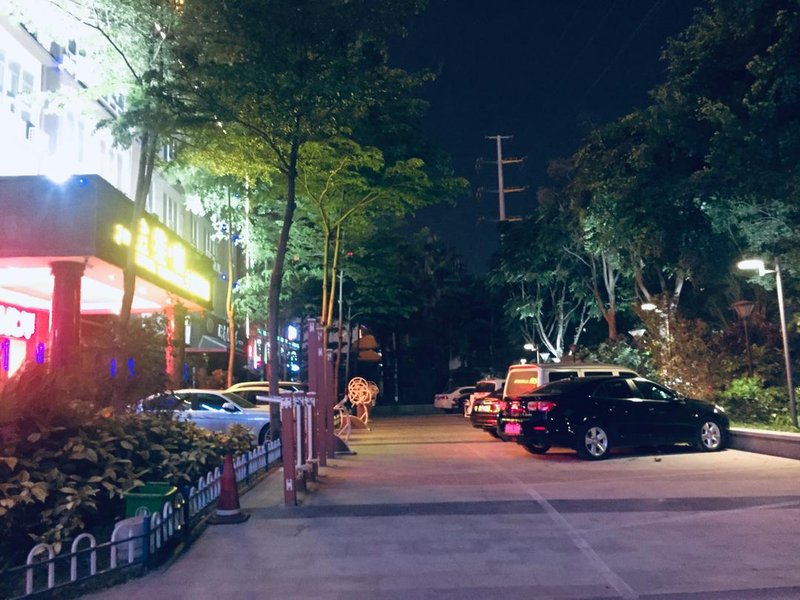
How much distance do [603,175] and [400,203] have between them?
555 cm

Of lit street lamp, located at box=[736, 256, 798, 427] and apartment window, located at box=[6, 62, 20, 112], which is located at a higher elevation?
apartment window, located at box=[6, 62, 20, 112]

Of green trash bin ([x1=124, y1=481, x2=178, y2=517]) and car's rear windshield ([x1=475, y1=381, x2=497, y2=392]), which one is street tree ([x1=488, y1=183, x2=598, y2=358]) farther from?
green trash bin ([x1=124, y1=481, x2=178, y2=517])

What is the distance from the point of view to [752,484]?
10.5 meters

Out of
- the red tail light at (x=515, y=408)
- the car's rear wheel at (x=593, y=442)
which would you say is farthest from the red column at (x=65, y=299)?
the car's rear wheel at (x=593, y=442)

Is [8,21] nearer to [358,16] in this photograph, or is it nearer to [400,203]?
[358,16]

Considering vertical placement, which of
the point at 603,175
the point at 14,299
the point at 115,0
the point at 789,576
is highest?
the point at 115,0

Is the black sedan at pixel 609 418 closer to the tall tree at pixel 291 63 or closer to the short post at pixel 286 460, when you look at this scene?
the tall tree at pixel 291 63

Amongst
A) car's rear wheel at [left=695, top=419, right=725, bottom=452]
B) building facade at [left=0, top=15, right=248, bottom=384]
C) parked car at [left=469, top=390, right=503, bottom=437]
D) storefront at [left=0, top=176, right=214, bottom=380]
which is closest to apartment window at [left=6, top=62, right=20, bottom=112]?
building facade at [left=0, top=15, right=248, bottom=384]

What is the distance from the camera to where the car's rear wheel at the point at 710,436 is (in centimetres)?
1494

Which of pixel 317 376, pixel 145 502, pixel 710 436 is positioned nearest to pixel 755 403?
pixel 710 436

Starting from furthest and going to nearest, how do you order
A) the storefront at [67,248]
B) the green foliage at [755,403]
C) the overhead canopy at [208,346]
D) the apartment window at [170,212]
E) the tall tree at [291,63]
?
the overhead canopy at [208,346]
the apartment window at [170,212]
the green foliage at [755,403]
the storefront at [67,248]
the tall tree at [291,63]

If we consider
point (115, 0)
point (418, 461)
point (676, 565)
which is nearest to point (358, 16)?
point (115, 0)

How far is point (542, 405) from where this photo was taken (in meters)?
14.3

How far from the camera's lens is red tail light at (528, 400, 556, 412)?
558 inches
